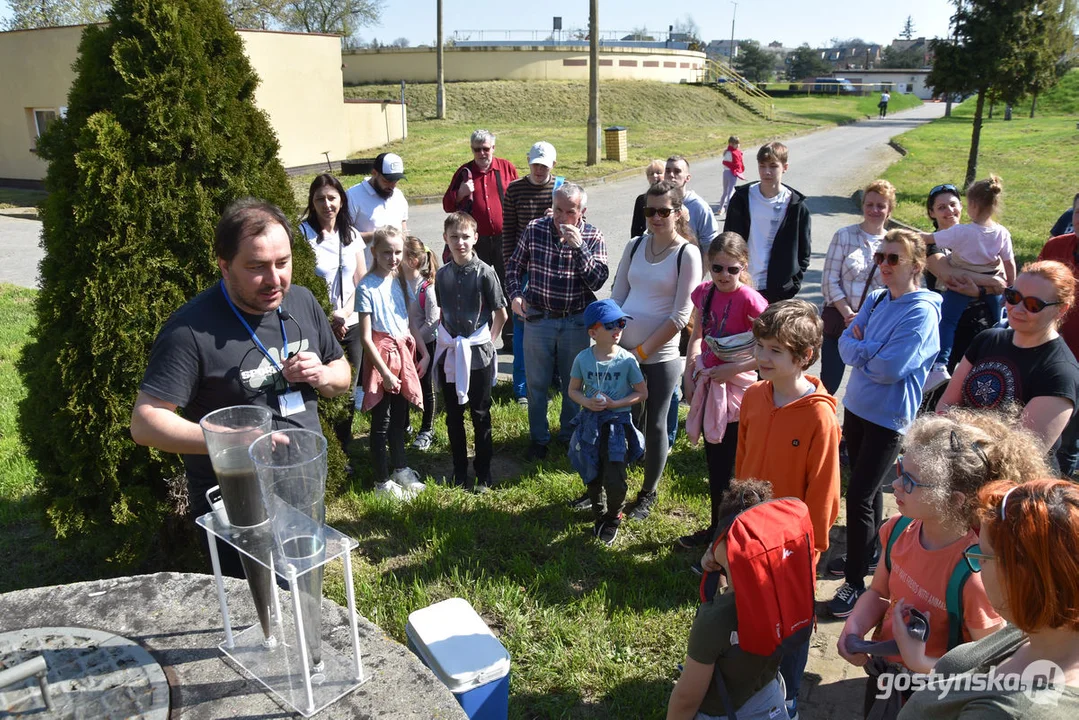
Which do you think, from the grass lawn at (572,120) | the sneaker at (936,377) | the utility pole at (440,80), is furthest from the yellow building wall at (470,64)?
the sneaker at (936,377)

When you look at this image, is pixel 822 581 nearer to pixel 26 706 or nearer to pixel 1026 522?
pixel 1026 522

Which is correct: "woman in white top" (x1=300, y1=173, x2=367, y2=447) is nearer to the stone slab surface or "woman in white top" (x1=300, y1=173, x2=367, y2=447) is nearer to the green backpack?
the stone slab surface

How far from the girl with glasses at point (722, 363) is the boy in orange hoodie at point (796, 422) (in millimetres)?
843

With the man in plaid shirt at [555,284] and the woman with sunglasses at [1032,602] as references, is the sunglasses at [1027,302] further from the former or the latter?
the man in plaid shirt at [555,284]

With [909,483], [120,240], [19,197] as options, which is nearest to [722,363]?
[909,483]

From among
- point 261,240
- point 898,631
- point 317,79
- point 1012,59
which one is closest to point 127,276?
point 261,240

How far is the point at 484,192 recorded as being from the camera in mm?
7480

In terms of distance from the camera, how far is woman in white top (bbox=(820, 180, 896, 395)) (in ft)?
17.6

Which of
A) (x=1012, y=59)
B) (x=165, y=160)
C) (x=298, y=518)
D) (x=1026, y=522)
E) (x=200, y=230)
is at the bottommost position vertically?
(x=298, y=518)

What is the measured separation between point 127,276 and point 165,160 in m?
0.59

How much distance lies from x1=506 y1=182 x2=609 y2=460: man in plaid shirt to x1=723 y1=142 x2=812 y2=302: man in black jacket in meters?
1.42

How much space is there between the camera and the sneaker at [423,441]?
19.4 feet

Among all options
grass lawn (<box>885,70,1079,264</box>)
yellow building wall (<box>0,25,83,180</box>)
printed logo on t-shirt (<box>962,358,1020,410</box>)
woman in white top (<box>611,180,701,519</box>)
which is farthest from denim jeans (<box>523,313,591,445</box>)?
yellow building wall (<box>0,25,83,180</box>)

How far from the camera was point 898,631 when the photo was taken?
8.29 ft
